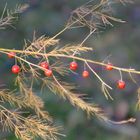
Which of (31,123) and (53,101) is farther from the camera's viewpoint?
(53,101)

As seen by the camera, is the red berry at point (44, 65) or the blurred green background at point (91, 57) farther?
the blurred green background at point (91, 57)

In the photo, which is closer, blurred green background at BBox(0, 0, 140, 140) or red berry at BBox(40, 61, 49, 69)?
red berry at BBox(40, 61, 49, 69)

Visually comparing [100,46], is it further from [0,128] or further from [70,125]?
[0,128]

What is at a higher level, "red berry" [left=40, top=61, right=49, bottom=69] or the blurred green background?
"red berry" [left=40, top=61, right=49, bottom=69]

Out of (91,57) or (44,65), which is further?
(91,57)

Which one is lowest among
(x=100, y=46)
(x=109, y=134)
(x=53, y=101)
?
(x=109, y=134)

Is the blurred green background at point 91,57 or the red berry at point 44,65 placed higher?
the red berry at point 44,65

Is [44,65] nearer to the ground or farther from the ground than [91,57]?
farther from the ground

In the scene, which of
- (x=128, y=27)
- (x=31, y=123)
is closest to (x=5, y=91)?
(x=31, y=123)
